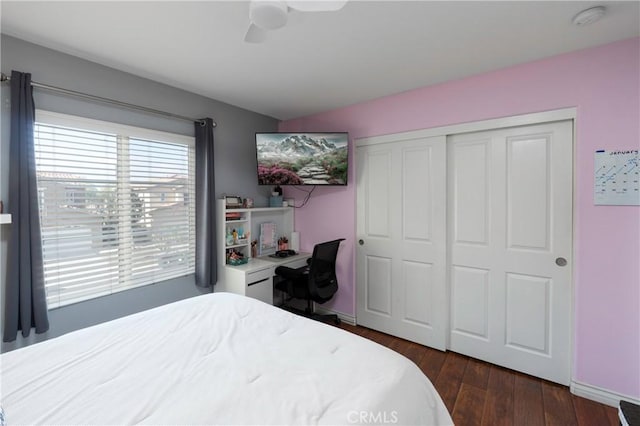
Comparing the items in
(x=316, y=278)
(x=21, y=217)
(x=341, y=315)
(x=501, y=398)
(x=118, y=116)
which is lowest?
(x=501, y=398)

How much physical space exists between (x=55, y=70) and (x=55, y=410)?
219 centimetres

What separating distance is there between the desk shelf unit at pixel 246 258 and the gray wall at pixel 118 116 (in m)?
0.26

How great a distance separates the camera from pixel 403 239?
9.33 feet

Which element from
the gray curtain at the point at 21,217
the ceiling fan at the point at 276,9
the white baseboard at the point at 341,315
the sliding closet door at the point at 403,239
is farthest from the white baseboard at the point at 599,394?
the gray curtain at the point at 21,217

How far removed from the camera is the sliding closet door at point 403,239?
2.63 metres

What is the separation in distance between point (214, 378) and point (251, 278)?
67.1 inches

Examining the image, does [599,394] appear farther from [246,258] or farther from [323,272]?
[246,258]

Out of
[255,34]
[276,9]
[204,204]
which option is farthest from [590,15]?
[204,204]

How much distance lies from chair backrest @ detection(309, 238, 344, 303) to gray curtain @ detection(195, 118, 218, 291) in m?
1.03

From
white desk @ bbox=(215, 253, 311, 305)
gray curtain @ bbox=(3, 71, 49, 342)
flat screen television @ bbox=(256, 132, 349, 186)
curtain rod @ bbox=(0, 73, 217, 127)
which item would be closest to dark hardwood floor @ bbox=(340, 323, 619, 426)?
white desk @ bbox=(215, 253, 311, 305)

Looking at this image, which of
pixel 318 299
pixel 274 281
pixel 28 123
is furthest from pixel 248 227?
pixel 28 123

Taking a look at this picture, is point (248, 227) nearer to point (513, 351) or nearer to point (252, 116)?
→ point (252, 116)

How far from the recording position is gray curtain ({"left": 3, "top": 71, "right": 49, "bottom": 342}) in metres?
1.75

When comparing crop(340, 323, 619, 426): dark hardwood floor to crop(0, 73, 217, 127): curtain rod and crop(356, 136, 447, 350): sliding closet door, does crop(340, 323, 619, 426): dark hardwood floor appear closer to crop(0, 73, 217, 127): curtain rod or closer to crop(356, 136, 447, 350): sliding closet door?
crop(356, 136, 447, 350): sliding closet door
